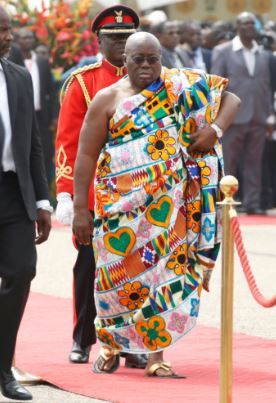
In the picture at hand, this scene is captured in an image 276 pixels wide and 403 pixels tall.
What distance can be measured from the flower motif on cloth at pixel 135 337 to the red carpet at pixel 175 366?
179 millimetres

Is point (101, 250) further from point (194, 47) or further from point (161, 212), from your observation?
point (194, 47)

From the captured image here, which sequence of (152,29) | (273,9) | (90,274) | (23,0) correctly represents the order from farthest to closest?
(273,9)
(23,0)
(152,29)
(90,274)

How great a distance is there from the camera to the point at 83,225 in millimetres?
8180

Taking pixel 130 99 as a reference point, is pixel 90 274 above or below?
below

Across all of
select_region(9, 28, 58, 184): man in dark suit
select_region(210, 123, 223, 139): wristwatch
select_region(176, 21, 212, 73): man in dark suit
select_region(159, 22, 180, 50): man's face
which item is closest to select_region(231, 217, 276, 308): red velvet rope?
select_region(210, 123, 223, 139): wristwatch

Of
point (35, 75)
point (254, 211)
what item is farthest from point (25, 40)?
point (254, 211)

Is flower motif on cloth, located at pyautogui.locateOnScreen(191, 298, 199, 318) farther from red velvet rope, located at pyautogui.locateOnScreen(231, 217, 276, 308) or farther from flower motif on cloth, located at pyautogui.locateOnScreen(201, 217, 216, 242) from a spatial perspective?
red velvet rope, located at pyautogui.locateOnScreen(231, 217, 276, 308)

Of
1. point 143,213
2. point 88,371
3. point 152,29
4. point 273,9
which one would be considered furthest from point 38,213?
point 273,9

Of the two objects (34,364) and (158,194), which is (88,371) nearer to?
(34,364)

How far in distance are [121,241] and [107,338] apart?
557 mm

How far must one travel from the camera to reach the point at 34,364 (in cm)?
855

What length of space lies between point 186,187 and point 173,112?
0.40m

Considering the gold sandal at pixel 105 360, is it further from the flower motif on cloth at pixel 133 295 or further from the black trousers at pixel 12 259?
the black trousers at pixel 12 259

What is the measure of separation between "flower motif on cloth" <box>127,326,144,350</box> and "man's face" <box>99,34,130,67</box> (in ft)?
4.96
